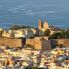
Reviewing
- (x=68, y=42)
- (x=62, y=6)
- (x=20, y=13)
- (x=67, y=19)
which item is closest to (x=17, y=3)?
(x=62, y=6)

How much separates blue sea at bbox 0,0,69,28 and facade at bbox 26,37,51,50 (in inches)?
506

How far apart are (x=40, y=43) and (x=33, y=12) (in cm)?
2669

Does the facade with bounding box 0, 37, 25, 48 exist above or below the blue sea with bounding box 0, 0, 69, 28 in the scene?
above

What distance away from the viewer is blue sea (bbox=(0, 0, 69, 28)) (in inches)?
2564

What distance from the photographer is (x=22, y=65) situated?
39.5m

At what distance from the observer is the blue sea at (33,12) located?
65125 millimetres


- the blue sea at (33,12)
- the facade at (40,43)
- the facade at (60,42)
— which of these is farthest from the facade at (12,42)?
the blue sea at (33,12)

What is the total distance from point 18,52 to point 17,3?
39.6m

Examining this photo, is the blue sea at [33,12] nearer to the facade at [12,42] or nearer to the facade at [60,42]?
the facade at [60,42]

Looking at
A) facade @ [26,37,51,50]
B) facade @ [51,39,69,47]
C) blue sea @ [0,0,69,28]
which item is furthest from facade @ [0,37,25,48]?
blue sea @ [0,0,69,28]

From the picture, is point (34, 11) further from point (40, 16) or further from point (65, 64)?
point (65, 64)

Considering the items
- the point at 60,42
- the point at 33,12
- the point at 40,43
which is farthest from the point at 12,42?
the point at 33,12

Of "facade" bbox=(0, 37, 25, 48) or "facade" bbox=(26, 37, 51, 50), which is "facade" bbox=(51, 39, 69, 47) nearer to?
"facade" bbox=(26, 37, 51, 50)

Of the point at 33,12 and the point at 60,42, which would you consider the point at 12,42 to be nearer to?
the point at 60,42
